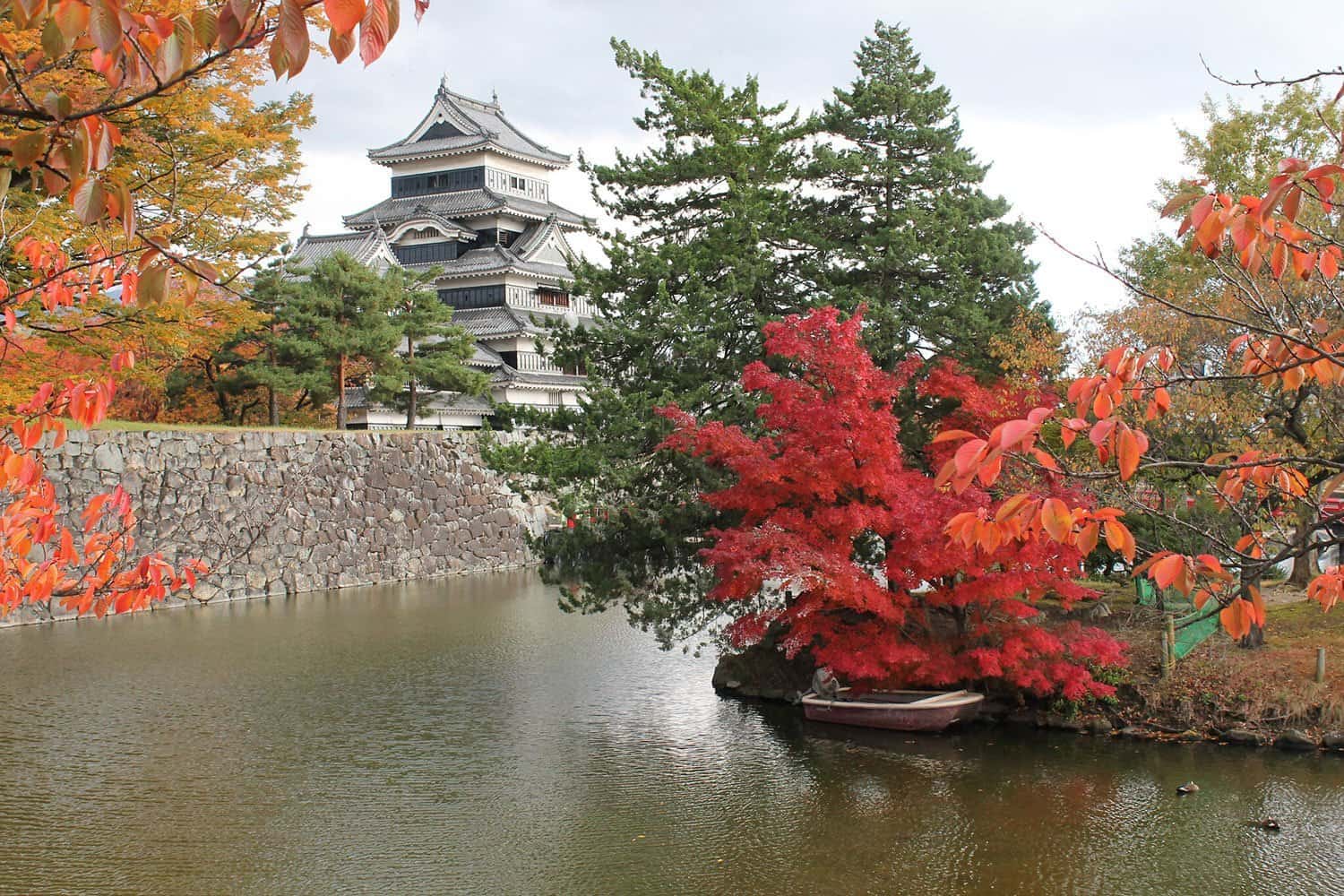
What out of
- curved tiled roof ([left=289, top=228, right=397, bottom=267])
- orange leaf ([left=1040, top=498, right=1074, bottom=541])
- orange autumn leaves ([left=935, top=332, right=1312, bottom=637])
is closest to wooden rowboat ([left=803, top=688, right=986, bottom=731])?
orange autumn leaves ([left=935, top=332, right=1312, bottom=637])

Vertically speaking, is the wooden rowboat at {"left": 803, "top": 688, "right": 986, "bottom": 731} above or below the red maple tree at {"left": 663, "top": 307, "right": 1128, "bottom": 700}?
below

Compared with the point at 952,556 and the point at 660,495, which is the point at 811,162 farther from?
the point at 952,556

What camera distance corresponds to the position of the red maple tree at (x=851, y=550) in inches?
363

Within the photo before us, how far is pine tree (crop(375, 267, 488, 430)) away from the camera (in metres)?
21.1

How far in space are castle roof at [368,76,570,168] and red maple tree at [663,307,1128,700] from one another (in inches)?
798

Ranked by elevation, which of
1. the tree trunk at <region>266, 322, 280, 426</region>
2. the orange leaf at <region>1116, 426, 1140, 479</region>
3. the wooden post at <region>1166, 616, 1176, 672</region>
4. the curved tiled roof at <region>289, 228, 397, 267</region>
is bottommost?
the wooden post at <region>1166, 616, 1176, 672</region>

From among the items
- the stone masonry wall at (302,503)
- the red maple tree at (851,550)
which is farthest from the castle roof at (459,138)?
the red maple tree at (851,550)

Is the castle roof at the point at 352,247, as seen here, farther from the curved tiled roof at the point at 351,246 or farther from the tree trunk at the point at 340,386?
the tree trunk at the point at 340,386

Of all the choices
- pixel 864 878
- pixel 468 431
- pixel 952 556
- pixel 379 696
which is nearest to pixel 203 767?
pixel 379 696

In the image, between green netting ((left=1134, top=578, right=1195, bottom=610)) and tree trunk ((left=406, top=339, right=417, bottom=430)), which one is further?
tree trunk ((left=406, top=339, right=417, bottom=430))

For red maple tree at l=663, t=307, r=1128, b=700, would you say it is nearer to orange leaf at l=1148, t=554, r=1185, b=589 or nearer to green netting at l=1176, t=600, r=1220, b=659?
green netting at l=1176, t=600, r=1220, b=659

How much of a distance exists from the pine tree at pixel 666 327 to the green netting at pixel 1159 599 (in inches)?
187

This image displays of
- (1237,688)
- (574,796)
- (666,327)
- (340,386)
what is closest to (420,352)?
(340,386)

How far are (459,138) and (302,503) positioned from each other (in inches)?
522
